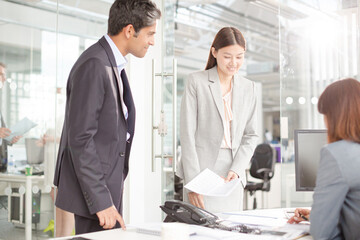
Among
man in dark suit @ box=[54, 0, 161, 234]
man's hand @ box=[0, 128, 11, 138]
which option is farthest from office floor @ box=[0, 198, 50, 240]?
man in dark suit @ box=[54, 0, 161, 234]

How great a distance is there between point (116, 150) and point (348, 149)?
903 mm

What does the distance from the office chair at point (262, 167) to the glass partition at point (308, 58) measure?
286cm

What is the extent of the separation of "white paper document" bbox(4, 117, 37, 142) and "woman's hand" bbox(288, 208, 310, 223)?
8.10 ft

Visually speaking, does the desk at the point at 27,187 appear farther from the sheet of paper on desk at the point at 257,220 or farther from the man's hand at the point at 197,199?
the sheet of paper on desk at the point at 257,220

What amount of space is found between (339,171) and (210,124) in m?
1.13

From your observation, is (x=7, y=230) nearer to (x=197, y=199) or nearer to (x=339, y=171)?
(x=197, y=199)

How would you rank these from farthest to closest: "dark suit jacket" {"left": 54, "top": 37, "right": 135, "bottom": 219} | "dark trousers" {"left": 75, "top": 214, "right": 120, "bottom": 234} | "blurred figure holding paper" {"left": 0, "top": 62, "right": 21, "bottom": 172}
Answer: "blurred figure holding paper" {"left": 0, "top": 62, "right": 21, "bottom": 172} → "dark trousers" {"left": 75, "top": 214, "right": 120, "bottom": 234} → "dark suit jacket" {"left": 54, "top": 37, "right": 135, "bottom": 219}

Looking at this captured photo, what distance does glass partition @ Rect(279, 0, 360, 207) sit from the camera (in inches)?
149

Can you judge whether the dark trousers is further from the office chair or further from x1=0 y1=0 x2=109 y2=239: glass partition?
the office chair

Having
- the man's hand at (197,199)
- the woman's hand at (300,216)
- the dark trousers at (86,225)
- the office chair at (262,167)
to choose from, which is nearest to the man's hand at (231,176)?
the man's hand at (197,199)

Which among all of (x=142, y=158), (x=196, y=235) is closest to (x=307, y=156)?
(x=196, y=235)

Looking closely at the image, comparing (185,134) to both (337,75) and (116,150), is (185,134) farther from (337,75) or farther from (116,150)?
(337,75)

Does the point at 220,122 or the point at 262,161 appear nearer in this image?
the point at 220,122

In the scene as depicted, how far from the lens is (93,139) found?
5.83 ft
